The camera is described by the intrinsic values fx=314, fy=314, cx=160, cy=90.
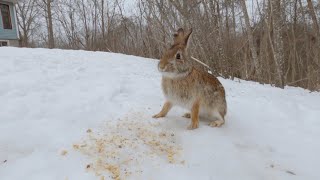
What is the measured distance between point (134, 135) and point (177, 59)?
90cm

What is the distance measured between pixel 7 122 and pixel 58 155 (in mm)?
892

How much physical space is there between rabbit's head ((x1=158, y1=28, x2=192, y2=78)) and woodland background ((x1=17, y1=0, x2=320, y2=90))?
4318 mm

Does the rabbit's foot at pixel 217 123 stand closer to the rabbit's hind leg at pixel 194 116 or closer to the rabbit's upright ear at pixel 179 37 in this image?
the rabbit's hind leg at pixel 194 116

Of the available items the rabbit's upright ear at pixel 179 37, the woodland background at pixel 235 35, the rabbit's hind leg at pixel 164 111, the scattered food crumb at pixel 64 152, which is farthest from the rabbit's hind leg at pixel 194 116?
the woodland background at pixel 235 35

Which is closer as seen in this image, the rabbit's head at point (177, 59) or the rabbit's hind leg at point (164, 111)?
the rabbit's head at point (177, 59)

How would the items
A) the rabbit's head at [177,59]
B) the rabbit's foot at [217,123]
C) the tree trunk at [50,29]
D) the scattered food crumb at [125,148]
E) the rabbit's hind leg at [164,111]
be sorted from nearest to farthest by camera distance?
the scattered food crumb at [125,148] < the rabbit's head at [177,59] < the rabbit's foot at [217,123] < the rabbit's hind leg at [164,111] < the tree trunk at [50,29]

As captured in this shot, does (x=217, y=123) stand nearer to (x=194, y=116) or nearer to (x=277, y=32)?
(x=194, y=116)

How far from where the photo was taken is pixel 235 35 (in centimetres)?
1002

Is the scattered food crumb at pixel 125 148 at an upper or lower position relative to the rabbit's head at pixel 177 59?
lower

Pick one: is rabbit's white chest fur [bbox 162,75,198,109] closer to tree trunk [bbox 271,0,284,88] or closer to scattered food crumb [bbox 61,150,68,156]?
scattered food crumb [bbox 61,150,68,156]

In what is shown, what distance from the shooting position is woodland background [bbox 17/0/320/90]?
25.6 ft

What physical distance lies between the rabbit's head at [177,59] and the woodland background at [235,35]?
14.2 feet

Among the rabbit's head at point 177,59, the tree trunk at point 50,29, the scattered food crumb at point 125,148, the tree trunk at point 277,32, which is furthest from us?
the tree trunk at point 50,29

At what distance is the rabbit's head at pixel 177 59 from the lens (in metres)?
3.22
